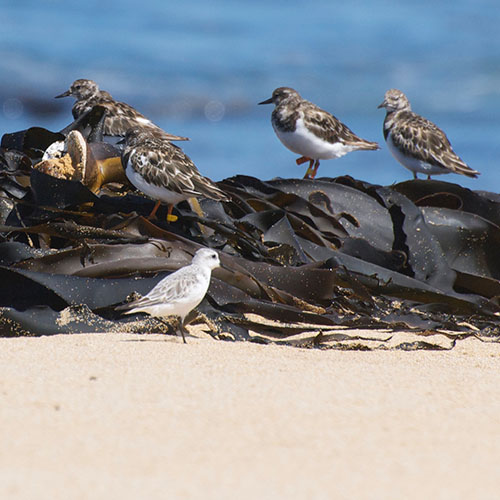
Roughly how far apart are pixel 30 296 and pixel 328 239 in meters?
1.86

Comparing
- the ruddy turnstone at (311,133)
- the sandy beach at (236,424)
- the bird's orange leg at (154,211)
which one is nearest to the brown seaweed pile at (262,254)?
the bird's orange leg at (154,211)

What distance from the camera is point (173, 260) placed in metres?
3.74

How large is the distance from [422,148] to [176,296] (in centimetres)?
648

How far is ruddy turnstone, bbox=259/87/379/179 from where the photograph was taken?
846 centimetres

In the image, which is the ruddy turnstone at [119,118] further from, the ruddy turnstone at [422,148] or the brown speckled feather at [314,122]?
the ruddy turnstone at [422,148]

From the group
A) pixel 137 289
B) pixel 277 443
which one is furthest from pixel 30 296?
pixel 277 443

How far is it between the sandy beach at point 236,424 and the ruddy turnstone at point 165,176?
1.76 meters

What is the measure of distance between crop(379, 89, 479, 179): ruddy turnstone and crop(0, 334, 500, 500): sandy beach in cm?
633

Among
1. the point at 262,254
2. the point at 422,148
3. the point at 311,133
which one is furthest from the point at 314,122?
the point at 262,254

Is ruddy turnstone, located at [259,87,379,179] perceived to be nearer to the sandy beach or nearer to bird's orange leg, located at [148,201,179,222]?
bird's orange leg, located at [148,201,179,222]

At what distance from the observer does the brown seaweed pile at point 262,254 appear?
135 inches

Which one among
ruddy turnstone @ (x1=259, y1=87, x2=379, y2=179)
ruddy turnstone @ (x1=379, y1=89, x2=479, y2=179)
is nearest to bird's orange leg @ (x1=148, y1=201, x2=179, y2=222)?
ruddy turnstone @ (x1=259, y1=87, x2=379, y2=179)

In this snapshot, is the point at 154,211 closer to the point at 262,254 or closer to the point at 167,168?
the point at 167,168

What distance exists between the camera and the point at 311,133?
8453mm
